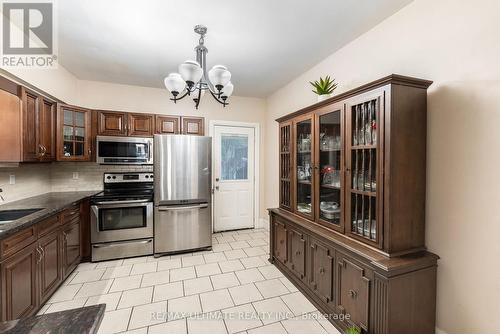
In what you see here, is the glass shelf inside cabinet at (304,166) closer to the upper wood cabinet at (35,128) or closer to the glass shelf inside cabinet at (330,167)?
the glass shelf inside cabinet at (330,167)

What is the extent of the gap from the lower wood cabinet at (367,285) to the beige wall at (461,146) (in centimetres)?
16

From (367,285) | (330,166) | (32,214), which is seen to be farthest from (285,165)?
(32,214)

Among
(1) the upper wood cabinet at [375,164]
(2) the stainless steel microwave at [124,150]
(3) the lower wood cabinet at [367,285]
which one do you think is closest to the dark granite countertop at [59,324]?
(3) the lower wood cabinet at [367,285]

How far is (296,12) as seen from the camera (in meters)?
2.08

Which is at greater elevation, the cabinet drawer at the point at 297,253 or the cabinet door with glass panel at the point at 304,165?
the cabinet door with glass panel at the point at 304,165

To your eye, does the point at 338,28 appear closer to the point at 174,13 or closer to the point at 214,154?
the point at 174,13

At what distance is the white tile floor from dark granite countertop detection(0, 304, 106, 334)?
135 centimetres

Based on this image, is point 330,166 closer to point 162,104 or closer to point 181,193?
point 181,193

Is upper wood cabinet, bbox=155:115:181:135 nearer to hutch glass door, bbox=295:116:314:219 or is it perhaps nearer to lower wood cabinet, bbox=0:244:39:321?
hutch glass door, bbox=295:116:314:219

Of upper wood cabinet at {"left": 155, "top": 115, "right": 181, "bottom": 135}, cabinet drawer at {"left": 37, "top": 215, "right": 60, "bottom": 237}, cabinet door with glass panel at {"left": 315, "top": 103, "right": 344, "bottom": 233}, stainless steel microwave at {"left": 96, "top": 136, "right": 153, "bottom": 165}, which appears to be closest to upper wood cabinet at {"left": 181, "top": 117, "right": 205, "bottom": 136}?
upper wood cabinet at {"left": 155, "top": 115, "right": 181, "bottom": 135}

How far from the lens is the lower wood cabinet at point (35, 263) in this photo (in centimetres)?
166

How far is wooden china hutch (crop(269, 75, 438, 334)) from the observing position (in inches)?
63.7

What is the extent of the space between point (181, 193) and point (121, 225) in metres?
0.92

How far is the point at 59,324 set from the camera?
801 mm
